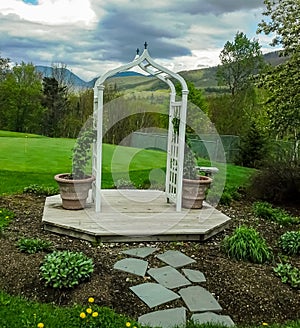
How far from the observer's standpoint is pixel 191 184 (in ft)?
15.3

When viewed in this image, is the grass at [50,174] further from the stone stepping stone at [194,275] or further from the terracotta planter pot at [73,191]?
the terracotta planter pot at [73,191]

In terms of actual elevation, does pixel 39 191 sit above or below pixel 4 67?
below

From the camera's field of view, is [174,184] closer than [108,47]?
Yes

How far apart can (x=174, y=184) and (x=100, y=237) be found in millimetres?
1570

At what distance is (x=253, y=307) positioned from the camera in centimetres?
259

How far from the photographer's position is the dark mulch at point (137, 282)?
2.54 m

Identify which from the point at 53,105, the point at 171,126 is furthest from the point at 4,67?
the point at 171,126

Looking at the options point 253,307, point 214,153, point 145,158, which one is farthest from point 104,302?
point 214,153

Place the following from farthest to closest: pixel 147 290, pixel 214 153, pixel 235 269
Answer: pixel 214 153 → pixel 235 269 → pixel 147 290

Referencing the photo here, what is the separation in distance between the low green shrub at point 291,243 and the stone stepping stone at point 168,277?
1.35 meters

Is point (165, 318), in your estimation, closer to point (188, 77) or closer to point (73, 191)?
point (73, 191)

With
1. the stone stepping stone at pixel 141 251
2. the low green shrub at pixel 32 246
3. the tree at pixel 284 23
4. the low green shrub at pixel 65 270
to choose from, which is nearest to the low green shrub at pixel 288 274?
the stone stepping stone at pixel 141 251

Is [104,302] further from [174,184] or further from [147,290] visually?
[174,184]

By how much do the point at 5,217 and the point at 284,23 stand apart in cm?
575
